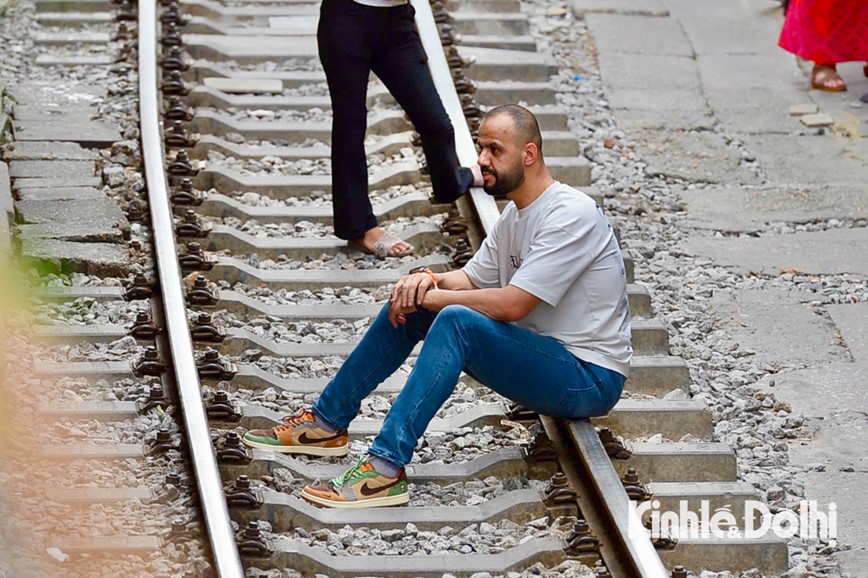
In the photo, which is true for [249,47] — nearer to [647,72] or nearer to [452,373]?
[647,72]

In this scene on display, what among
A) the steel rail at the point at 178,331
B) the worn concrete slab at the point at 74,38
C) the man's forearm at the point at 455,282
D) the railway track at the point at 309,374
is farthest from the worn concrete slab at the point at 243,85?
the man's forearm at the point at 455,282

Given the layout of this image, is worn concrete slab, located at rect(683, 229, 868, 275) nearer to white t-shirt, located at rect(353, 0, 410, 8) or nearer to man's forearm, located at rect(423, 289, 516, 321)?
white t-shirt, located at rect(353, 0, 410, 8)

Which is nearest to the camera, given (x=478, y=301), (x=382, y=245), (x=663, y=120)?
(x=478, y=301)

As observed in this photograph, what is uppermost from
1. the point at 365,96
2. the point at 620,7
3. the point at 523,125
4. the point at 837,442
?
the point at 523,125

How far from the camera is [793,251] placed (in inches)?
290

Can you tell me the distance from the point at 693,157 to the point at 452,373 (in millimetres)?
3964

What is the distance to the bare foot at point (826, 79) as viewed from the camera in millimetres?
9648

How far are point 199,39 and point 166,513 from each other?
4.69 metres

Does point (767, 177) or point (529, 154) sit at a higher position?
point (529, 154)

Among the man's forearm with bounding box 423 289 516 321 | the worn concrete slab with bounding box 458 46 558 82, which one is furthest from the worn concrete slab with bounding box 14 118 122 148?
the man's forearm with bounding box 423 289 516 321

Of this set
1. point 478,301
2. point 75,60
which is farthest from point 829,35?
point 478,301

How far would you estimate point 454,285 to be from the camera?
5375mm

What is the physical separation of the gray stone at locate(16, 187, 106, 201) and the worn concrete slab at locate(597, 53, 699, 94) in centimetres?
357

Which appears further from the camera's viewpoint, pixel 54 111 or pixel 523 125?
pixel 54 111
